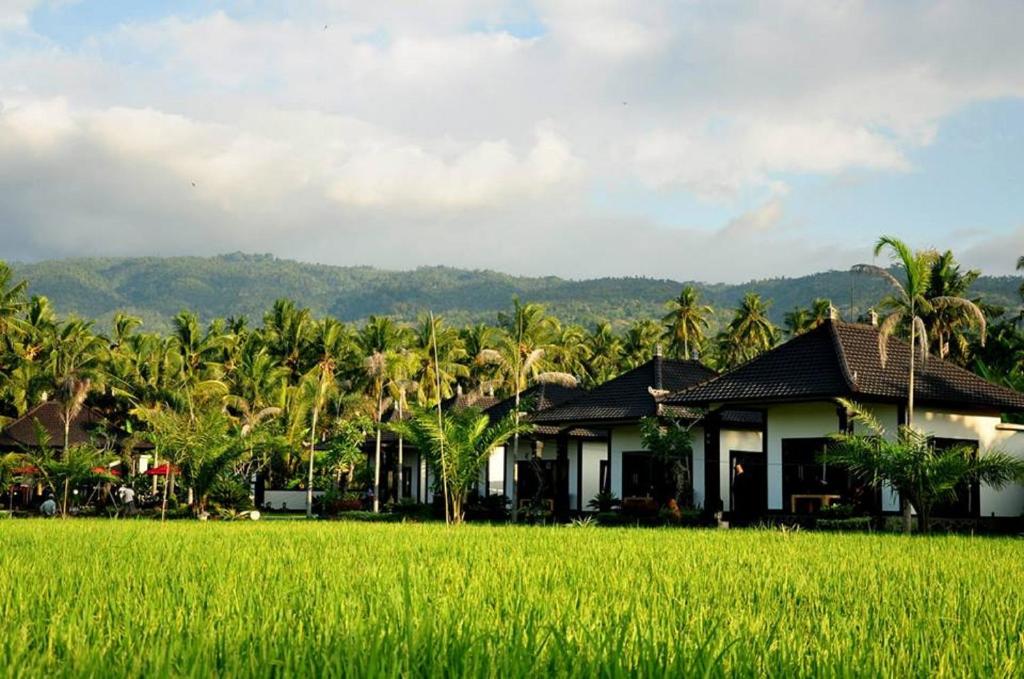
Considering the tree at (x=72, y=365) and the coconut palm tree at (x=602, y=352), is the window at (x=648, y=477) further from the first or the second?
the coconut palm tree at (x=602, y=352)

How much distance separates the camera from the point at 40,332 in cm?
4897

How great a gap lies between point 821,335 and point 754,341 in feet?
113

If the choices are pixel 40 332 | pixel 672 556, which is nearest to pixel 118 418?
pixel 40 332

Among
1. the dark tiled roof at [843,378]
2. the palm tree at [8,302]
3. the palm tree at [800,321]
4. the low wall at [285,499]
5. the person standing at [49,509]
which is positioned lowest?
the low wall at [285,499]

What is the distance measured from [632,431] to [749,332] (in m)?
30.5

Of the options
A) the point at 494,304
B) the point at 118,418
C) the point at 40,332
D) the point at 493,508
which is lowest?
the point at 493,508

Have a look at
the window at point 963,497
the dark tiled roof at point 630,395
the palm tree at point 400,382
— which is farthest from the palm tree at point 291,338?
the window at point 963,497

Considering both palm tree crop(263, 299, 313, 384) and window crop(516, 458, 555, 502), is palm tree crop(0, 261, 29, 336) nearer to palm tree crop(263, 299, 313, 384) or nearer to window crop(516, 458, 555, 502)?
palm tree crop(263, 299, 313, 384)

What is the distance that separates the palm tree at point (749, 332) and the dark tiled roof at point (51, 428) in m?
32.5

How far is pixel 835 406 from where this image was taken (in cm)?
2245

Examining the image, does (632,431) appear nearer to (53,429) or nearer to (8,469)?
(8,469)

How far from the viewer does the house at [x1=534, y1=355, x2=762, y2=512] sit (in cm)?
2772

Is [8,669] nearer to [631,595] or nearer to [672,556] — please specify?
[631,595]

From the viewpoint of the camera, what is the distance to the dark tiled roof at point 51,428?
38.6 m
